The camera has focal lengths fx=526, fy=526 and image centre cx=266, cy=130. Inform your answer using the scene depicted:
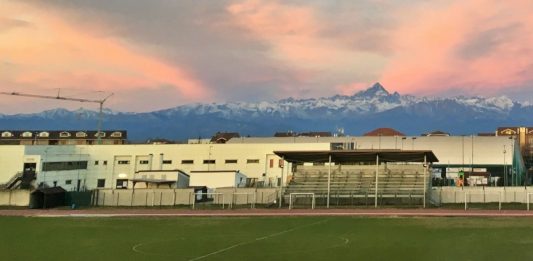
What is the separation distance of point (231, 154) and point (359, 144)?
126 feet

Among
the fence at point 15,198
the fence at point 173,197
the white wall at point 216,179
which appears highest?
the white wall at point 216,179

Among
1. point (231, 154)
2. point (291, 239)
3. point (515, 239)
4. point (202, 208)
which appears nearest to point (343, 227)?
point (291, 239)

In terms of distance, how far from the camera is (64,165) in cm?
10056

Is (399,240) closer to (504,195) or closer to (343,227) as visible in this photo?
(343,227)

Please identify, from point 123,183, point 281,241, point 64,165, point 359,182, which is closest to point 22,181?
point 123,183

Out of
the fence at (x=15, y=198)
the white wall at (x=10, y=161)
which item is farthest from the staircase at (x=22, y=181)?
the fence at (x=15, y=198)

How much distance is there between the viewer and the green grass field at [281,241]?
18547 mm

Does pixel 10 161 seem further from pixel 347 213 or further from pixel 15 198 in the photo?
pixel 347 213

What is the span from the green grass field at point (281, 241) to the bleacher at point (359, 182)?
67.7 ft

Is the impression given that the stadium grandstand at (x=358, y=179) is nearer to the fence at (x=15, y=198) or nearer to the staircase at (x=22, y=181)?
the fence at (x=15, y=198)

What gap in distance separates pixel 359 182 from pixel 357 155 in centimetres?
757

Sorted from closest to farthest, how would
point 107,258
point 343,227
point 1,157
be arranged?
point 107,258 → point 343,227 → point 1,157

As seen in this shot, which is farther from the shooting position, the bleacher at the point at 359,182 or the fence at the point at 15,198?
the fence at the point at 15,198

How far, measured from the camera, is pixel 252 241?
78.0 ft
